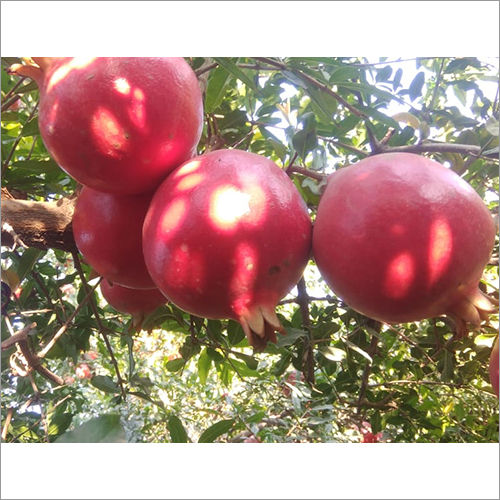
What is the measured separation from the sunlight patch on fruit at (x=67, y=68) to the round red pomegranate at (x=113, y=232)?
0.68 feet

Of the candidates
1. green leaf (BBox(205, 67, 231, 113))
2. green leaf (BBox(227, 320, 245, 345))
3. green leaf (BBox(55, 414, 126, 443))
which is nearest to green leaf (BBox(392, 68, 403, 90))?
green leaf (BBox(205, 67, 231, 113))

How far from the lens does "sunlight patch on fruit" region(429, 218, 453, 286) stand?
2.15ft

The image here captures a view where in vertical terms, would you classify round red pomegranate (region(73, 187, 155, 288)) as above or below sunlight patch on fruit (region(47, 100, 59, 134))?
below

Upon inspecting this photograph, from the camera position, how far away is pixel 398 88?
1827mm

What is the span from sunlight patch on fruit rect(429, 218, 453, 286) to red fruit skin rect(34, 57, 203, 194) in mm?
A: 431

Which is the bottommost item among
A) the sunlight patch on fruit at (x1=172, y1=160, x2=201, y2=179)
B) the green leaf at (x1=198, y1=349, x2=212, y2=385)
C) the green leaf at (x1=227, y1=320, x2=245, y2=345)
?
the green leaf at (x1=198, y1=349, x2=212, y2=385)

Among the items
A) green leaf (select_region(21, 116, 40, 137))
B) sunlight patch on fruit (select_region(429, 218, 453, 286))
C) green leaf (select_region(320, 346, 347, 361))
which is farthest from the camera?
green leaf (select_region(320, 346, 347, 361))

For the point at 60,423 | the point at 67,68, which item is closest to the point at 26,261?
the point at 60,423

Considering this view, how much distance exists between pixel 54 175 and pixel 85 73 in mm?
Answer: 628

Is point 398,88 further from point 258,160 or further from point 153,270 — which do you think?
point 153,270

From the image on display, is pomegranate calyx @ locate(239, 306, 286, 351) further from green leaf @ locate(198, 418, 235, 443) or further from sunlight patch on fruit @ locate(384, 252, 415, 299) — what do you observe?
green leaf @ locate(198, 418, 235, 443)

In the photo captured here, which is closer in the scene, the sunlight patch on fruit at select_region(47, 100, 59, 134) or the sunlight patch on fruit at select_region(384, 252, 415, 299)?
the sunlight patch on fruit at select_region(384, 252, 415, 299)

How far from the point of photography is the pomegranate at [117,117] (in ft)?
2.55

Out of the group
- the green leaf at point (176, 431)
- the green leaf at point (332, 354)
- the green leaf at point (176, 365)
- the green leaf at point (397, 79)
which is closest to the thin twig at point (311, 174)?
the green leaf at point (176, 431)
